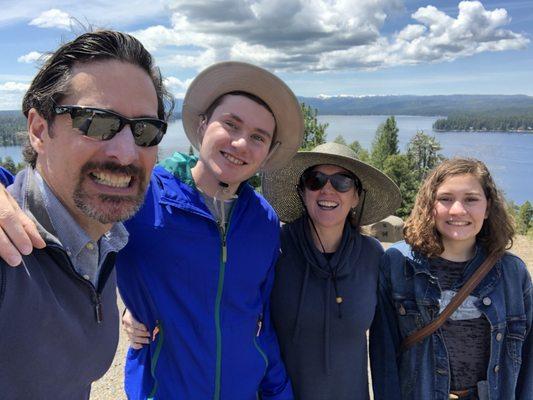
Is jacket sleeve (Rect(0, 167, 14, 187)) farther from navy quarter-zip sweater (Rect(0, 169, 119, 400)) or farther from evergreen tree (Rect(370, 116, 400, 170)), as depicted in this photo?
evergreen tree (Rect(370, 116, 400, 170))

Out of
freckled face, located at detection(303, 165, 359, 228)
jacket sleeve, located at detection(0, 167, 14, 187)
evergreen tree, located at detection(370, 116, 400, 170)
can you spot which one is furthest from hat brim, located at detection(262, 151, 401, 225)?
evergreen tree, located at detection(370, 116, 400, 170)

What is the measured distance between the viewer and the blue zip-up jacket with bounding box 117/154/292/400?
84.7 inches

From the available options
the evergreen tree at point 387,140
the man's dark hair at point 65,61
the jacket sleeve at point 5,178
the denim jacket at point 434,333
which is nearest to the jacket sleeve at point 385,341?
the denim jacket at point 434,333

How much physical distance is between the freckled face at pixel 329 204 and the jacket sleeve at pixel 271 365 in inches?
15.6

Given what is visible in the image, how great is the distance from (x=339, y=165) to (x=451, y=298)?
1.19 metres

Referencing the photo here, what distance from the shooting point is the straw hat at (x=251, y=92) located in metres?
2.41

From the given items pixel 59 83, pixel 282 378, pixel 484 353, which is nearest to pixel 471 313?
pixel 484 353

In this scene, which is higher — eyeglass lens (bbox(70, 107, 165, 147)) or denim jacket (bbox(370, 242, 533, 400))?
eyeglass lens (bbox(70, 107, 165, 147))

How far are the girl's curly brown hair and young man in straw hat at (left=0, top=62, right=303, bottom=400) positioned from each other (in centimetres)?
105

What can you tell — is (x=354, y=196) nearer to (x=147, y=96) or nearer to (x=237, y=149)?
(x=237, y=149)

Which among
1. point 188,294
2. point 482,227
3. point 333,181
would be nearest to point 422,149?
point 482,227

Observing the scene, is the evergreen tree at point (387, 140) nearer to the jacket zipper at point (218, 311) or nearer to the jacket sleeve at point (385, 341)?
the jacket sleeve at point (385, 341)

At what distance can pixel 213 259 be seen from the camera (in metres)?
2.21

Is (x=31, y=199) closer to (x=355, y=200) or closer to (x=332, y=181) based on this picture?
(x=332, y=181)
